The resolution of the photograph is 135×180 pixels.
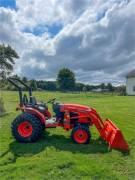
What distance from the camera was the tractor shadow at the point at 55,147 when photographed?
8562mm

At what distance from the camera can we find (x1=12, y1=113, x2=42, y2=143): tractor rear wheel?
9.59 metres

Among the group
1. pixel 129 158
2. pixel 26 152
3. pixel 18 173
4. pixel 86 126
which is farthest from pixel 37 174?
pixel 86 126

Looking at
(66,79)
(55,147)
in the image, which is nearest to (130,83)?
(66,79)

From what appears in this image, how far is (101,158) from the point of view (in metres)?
7.94

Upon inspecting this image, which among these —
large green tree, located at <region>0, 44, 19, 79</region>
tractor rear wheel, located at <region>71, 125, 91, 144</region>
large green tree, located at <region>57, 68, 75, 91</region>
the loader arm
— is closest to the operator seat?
tractor rear wheel, located at <region>71, 125, 91, 144</region>

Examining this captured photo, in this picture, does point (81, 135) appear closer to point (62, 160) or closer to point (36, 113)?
point (36, 113)

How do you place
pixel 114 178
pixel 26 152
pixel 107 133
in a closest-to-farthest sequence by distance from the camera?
1. pixel 114 178
2. pixel 26 152
3. pixel 107 133

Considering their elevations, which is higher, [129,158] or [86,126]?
[86,126]

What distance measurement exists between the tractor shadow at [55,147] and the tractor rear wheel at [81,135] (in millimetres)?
168

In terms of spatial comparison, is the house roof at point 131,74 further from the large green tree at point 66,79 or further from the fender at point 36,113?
the fender at point 36,113

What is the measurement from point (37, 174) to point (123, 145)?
3.05 m

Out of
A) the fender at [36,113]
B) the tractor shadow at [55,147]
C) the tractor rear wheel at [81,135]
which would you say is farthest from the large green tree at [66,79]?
the tractor rear wheel at [81,135]

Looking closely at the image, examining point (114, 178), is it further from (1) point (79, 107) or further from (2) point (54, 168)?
(1) point (79, 107)

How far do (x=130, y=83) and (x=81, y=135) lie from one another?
54141 mm
